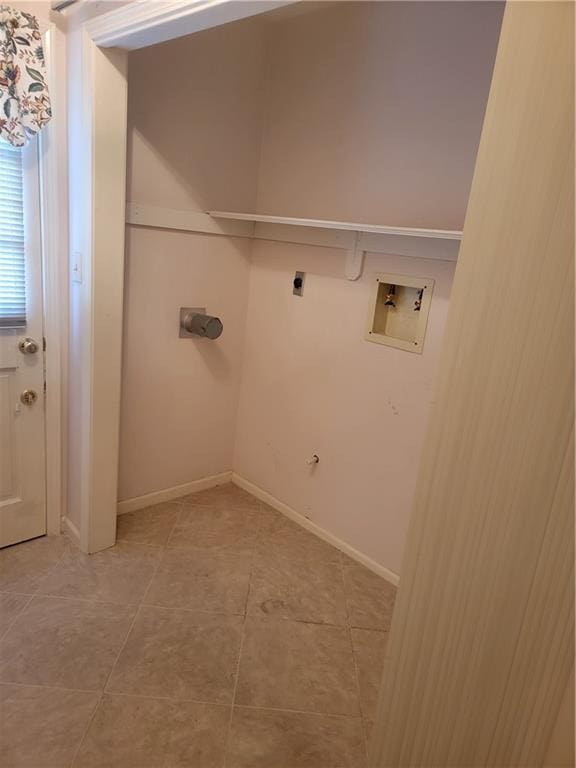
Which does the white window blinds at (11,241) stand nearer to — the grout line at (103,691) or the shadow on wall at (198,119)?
the shadow on wall at (198,119)

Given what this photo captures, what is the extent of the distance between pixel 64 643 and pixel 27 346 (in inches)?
49.1

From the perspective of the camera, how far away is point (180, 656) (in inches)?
73.9

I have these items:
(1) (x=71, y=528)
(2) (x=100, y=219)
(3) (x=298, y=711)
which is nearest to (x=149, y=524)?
(1) (x=71, y=528)

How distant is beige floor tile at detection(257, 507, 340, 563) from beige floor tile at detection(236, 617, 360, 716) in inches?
19.4

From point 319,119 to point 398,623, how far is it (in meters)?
2.40

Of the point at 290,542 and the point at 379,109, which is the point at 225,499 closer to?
the point at 290,542

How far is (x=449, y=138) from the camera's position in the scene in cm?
201

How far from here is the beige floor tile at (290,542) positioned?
259cm

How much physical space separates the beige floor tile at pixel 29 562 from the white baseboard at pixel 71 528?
1.9 inches

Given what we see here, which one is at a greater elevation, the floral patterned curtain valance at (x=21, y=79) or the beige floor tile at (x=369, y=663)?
the floral patterned curtain valance at (x=21, y=79)

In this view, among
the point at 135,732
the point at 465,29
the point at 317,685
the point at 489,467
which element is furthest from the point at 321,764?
the point at 465,29

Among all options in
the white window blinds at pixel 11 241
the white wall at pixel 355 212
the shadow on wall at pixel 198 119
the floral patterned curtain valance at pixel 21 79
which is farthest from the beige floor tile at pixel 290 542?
the floral patterned curtain valance at pixel 21 79

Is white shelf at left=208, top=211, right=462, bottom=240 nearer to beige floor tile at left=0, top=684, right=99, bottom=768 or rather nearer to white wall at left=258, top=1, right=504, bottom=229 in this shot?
white wall at left=258, top=1, right=504, bottom=229

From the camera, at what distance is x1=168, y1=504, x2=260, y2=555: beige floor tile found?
259 cm
